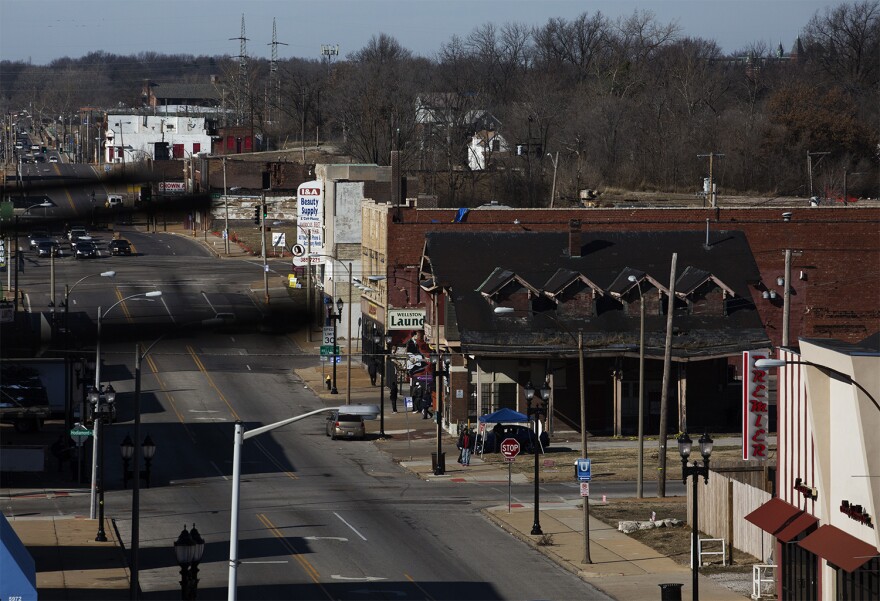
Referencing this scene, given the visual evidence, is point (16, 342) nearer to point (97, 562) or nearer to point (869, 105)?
point (97, 562)

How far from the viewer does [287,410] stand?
5425 centimetres

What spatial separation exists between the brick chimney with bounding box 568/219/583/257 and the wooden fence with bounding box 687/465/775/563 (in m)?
22.0

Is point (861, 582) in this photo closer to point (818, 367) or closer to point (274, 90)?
point (818, 367)

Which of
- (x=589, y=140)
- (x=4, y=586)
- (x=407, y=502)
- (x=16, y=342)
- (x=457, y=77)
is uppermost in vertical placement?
(x=457, y=77)

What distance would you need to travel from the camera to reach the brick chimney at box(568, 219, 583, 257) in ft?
179

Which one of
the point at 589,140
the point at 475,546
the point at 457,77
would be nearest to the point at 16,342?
the point at 475,546

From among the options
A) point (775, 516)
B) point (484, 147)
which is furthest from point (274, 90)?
point (775, 516)

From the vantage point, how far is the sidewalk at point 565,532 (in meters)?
28.0

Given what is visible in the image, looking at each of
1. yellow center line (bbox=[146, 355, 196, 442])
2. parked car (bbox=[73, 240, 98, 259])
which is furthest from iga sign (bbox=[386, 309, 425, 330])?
parked car (bbox=[73, 240, 98, 259])

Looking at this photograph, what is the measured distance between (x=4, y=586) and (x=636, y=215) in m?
44.4

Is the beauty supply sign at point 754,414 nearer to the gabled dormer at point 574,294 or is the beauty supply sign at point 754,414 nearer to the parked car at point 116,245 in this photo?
the gabled dormer at point 574,294

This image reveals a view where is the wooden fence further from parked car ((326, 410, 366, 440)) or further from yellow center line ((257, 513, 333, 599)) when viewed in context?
parked car ((326, 410, 366, 440))

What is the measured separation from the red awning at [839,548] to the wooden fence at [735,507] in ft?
21.7

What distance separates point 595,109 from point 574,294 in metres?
65.0
